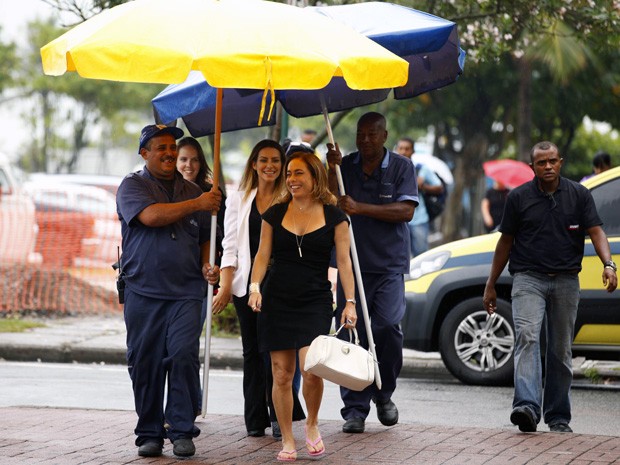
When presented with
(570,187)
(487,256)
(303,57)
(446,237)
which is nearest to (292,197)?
(303,57)

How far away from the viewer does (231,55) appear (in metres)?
6.22

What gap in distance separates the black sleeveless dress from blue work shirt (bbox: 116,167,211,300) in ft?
1.50

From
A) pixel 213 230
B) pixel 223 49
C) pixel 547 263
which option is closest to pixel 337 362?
pixel 213 230

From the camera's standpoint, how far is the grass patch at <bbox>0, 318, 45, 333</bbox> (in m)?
13.7

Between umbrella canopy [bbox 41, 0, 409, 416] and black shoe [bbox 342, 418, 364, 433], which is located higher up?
umbrella canopy [bbox 41, 0, 409, 416]

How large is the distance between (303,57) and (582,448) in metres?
2.78

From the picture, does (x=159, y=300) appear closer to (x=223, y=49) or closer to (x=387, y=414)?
(x=223, y=49)

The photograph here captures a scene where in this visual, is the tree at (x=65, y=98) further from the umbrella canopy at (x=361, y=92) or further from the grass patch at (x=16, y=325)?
the umbrella canopy at (x=361, y=92)

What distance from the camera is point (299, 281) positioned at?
275 inches

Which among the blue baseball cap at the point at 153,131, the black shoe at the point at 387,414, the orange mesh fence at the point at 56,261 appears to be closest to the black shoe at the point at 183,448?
the black shoe at the point at 387,414

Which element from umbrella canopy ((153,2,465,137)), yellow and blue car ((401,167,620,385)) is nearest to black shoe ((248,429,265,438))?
umbrella canopy ((153,2,465,137))

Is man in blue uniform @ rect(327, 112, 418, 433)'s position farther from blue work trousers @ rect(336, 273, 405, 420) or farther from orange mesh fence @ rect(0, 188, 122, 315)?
orange mesh fence @ rect(0, 188, 122, 315)

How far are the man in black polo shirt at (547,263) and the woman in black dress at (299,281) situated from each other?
1425 mm

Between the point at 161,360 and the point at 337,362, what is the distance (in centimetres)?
114
